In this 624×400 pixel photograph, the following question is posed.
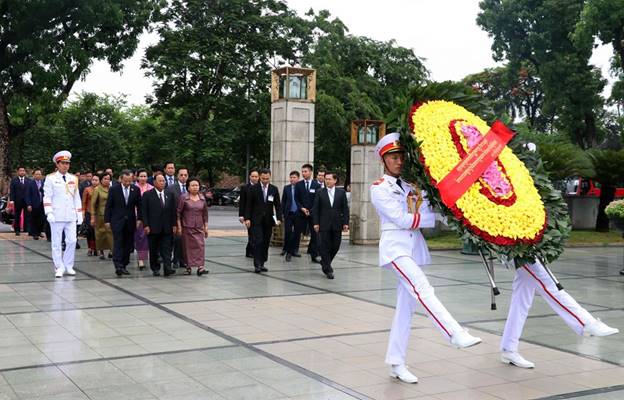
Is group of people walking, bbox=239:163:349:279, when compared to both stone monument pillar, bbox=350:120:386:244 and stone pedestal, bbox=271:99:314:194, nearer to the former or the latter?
stone pedestal, bbox=271:99:314:194

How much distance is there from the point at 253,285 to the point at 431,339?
4.11 meters

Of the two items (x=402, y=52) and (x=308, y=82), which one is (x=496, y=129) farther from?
(x=402, y=52)

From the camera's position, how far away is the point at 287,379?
17.8ft

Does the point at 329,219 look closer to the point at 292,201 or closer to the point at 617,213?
the point at 292,201

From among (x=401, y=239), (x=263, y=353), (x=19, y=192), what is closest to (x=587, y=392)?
(x=401, y=239)

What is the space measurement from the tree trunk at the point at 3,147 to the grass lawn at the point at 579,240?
15.1m

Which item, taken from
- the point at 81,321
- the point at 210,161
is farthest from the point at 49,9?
the point at 81,321

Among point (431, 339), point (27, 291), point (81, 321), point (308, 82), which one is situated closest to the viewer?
point (431, 339)

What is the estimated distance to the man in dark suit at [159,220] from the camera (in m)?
11.4

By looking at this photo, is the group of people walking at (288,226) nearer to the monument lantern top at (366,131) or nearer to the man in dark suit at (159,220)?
the man in dark suit at (159,220)

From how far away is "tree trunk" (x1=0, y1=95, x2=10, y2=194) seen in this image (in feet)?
82.5

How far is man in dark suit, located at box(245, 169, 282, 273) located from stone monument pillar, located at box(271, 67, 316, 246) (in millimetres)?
3951

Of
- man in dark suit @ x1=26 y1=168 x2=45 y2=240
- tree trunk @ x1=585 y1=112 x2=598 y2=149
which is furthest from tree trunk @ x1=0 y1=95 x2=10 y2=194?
tree trunk @ x1=585 y1=112 x2=598 y2=149

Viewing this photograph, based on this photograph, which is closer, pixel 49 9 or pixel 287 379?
pixel 287 379
